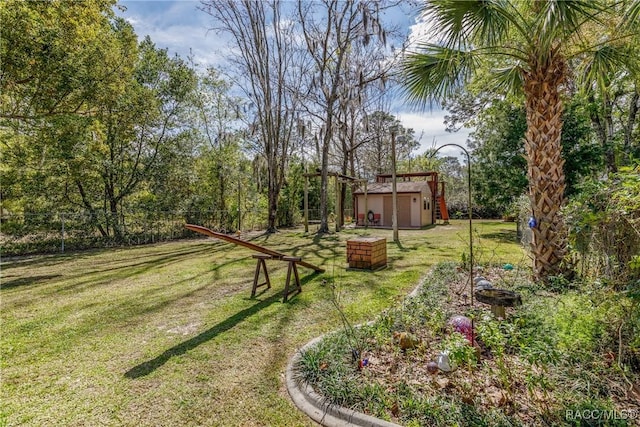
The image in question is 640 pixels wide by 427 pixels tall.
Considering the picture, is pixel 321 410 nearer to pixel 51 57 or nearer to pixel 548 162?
pixel 548 162

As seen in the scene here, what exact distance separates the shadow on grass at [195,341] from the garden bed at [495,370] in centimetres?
125

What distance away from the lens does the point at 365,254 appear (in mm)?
5938

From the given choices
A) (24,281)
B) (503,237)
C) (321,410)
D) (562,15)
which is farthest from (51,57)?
(503,237)

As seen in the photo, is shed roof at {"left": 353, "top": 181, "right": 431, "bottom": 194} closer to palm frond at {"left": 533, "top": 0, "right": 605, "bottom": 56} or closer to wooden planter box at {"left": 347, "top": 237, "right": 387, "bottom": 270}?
wooden planter box at {"left": 347, "top": 237, "right": 387, "bottom": 270}

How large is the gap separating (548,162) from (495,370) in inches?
127

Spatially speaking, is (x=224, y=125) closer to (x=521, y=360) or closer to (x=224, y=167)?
(x=224, y=167)

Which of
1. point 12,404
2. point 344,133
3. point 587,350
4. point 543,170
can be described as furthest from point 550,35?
point 344,133

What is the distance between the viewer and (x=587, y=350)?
2.21 metres

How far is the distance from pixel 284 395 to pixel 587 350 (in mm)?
2333

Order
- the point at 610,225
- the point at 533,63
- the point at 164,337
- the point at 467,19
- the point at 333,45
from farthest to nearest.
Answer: the point at 333,45, the point at 533,63, the point at 467,19, the point at 164,337, the point at 610,225

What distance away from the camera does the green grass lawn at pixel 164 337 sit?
2059 millimetres

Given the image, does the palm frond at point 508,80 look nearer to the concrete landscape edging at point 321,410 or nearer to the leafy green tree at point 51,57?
the concrete landscape edging at point 321,410

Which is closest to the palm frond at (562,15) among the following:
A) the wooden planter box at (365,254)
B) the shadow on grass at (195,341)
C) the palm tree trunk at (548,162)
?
the palm tree trunk at (548,162)

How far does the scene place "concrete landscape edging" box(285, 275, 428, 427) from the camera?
1.82m
